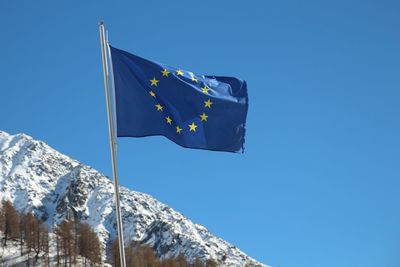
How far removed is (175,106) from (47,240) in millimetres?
101064

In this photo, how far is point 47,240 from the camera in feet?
380

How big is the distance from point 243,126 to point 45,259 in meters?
96.2

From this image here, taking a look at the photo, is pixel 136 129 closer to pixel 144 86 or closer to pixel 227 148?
pixel 144 86

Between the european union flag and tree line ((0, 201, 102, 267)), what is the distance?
93608 mm

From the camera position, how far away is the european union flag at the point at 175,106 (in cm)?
1941

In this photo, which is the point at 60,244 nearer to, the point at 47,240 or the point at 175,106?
the point at 47,240

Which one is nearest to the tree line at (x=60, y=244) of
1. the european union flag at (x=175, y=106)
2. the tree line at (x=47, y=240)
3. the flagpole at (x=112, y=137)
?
the tree line at (x=47, y=240)

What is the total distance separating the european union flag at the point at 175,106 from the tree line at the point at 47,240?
93.6 m

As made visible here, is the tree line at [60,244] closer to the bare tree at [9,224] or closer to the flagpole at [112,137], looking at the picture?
the bare tree at [9,224]

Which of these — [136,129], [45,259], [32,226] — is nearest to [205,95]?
[136,129]

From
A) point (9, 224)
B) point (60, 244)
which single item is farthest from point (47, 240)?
point (9, 224)

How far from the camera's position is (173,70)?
66.2ft

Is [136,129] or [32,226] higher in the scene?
[32,226]

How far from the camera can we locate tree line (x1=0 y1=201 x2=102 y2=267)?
112688 millimetres
